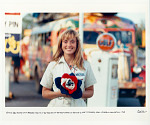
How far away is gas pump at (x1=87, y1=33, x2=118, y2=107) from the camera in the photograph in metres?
5.50

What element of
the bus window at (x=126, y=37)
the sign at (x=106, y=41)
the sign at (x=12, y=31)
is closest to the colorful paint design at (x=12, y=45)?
the sign at (x=12, y=31)

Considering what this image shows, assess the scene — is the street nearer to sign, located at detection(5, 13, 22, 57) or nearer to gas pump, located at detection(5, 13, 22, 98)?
gas pump, located at detection(5, 13, 22, 98)

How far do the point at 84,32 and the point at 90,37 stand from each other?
6.2 inches

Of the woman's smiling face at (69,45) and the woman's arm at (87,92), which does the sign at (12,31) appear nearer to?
the woman's smiling face at (69,45)

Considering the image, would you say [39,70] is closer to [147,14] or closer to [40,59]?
[40,59]

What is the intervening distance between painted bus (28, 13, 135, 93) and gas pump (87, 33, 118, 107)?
0.15 metres

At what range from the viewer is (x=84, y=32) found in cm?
575

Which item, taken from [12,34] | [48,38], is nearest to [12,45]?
[12,34]

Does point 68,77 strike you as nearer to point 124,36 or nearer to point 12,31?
point 12,31

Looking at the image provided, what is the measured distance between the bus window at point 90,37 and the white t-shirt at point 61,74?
46.0 inches

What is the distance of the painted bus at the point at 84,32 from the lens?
5547 mm

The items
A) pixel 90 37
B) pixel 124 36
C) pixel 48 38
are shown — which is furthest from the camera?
pixel 48 38
